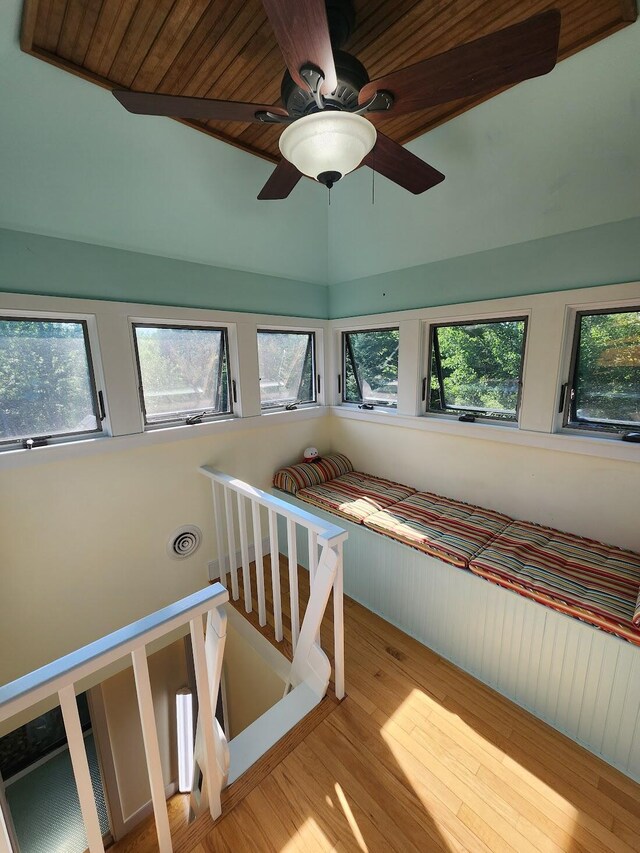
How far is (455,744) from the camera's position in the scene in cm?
152

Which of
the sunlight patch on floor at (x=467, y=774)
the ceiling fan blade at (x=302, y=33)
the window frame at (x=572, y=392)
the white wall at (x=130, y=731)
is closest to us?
the ceiling fan blade at (x=302, y=33)

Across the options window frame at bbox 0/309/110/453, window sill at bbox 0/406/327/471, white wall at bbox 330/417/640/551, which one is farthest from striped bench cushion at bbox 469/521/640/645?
window frame at bbox 0/309/110/453

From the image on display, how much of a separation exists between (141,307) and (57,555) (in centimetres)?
148

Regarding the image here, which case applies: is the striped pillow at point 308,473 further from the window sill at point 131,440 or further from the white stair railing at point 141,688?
the white stair railing at point 141,688

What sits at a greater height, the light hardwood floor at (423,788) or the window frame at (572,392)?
the window frame at (572,392)

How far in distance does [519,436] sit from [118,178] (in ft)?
8.70

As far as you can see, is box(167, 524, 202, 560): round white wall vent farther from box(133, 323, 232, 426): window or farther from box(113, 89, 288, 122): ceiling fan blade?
box(113, 89, 288, 122): ceiling fan blade

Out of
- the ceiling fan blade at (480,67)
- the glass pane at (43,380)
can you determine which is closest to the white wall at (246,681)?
the glass pane at (43,380)

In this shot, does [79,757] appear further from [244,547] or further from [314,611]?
[244,547]

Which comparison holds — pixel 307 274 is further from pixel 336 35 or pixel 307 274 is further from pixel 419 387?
pixel 336 35

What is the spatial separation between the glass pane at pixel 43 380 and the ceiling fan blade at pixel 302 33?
1.69 metres

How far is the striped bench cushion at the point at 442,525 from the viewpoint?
1909 mm

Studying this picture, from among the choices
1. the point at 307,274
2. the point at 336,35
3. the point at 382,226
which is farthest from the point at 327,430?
the point at 336,35

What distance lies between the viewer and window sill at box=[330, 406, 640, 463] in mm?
1856
